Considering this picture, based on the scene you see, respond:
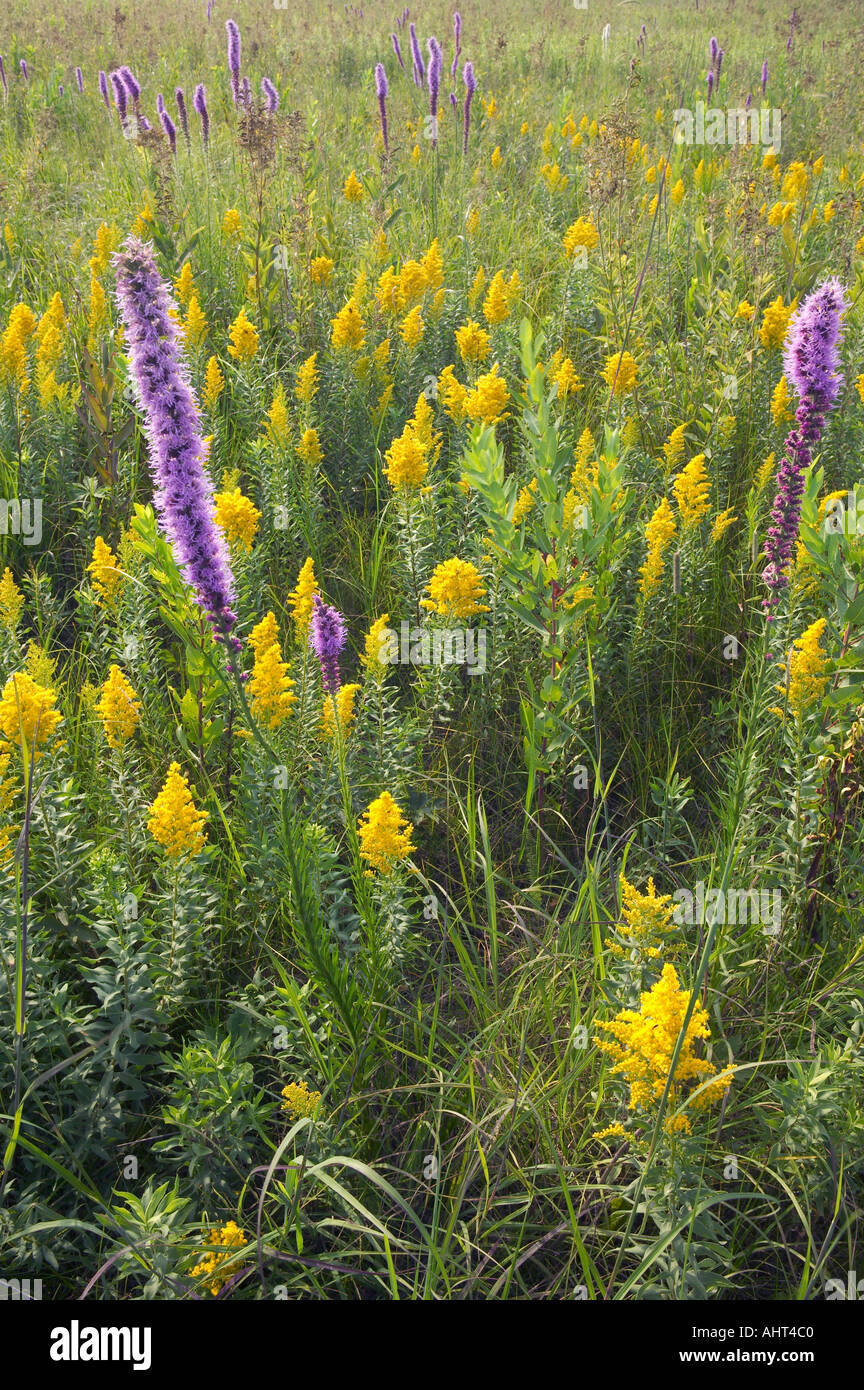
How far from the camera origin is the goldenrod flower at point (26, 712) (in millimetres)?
2189

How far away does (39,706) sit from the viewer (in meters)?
2.29

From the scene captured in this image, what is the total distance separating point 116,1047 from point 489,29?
16.7m

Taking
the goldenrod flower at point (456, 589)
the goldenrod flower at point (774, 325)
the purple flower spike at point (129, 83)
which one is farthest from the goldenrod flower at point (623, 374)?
the purple flower spike at point (129, 83)

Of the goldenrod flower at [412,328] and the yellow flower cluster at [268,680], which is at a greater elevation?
the goldenrod flower at [412,328]

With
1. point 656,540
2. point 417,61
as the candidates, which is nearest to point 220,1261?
point 656,540

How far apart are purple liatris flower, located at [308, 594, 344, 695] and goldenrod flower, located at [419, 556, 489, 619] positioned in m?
0.34

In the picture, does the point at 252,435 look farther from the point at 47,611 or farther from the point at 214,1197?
the point at 214,1197

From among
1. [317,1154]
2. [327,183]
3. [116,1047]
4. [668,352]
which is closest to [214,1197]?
[317,1154]

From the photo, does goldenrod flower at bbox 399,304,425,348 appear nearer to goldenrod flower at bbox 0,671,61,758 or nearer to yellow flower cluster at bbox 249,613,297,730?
yellow flower cluster at bbox 249,613,297,730

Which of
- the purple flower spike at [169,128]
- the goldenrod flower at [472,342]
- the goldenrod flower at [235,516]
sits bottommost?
the goldenrod flower at [235,516]

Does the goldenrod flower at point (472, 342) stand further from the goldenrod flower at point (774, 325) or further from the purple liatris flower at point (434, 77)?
the purple liatris flower at point (434, 77)

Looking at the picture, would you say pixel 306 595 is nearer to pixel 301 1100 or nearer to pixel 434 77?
pixel 301 1100

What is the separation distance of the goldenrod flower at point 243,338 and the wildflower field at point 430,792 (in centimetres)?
2

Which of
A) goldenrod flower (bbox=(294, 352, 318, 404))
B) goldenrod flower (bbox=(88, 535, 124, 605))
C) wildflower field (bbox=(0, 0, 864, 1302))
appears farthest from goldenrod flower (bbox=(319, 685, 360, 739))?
goldenrod flower (bbox=(294, 352, 318, 404))
